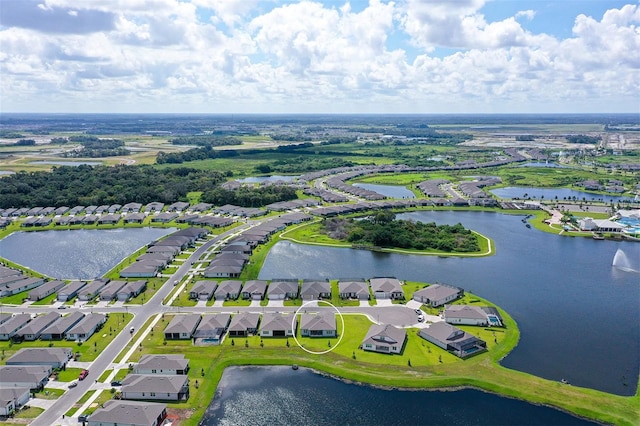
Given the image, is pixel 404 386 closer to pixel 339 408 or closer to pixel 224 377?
pixel 339 408

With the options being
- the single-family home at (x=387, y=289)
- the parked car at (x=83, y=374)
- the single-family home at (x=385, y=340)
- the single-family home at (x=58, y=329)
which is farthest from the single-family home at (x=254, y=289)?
the parked car at (x=83, y=374)

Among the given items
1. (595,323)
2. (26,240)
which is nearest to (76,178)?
(26,240)

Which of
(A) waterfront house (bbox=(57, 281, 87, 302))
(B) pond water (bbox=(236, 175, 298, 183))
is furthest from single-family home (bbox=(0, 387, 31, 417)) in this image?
(B) pond water (bbox=(236, 175, 298, 183))

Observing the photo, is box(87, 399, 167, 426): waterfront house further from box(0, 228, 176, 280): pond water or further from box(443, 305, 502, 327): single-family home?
box(0, 228, 176, 280): pond water

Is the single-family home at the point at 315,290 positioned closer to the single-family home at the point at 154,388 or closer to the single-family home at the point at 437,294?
the single-family home at the point at 437,294

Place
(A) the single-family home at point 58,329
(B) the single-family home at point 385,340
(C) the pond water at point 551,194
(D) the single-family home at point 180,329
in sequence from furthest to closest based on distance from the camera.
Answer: (C) the pond water at point 551,194 < (A) the single-family home at point 58,329 < (D) the single-family home at point 180,329 < (B) the single-family home at point 385,340
